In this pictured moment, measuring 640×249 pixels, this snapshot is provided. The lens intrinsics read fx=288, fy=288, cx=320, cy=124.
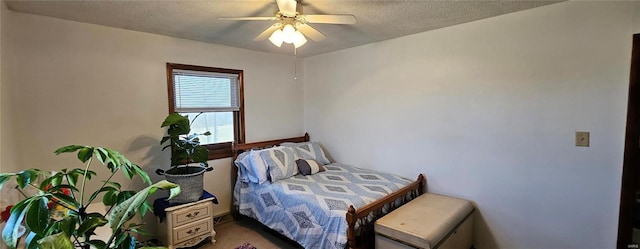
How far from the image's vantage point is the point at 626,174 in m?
1.95

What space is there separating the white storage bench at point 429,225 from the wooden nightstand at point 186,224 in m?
1.62

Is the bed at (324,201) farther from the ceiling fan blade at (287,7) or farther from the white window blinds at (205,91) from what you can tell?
the ceiling fan blade at (287,7)

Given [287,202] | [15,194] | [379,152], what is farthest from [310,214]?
[15,194]

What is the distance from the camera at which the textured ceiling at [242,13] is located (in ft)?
6.68

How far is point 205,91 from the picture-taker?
10.5ft

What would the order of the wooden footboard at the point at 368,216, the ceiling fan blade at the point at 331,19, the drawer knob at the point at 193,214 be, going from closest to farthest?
the ceiling fan blade at the point at 331,19 → the wooden footboard at the point at 368,216 → the drawer knob at the point at 193,214

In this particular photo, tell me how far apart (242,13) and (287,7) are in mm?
608

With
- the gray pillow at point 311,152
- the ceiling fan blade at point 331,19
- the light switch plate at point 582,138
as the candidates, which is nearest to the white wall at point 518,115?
the light switch plate at point 582,138

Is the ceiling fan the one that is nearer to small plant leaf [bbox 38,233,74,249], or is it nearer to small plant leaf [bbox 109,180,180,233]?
small plant leaf [bbox 109,180,180,233]

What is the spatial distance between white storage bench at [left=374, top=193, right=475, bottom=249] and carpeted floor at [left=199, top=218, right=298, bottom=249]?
3.45 ft

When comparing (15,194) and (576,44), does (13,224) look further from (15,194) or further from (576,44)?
(576,44)

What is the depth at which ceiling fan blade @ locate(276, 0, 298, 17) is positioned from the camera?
5.69ft

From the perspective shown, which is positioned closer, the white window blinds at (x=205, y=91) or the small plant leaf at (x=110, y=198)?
the small plant leaf at (x=110, y=198)

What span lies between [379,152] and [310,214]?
4.14 ft
